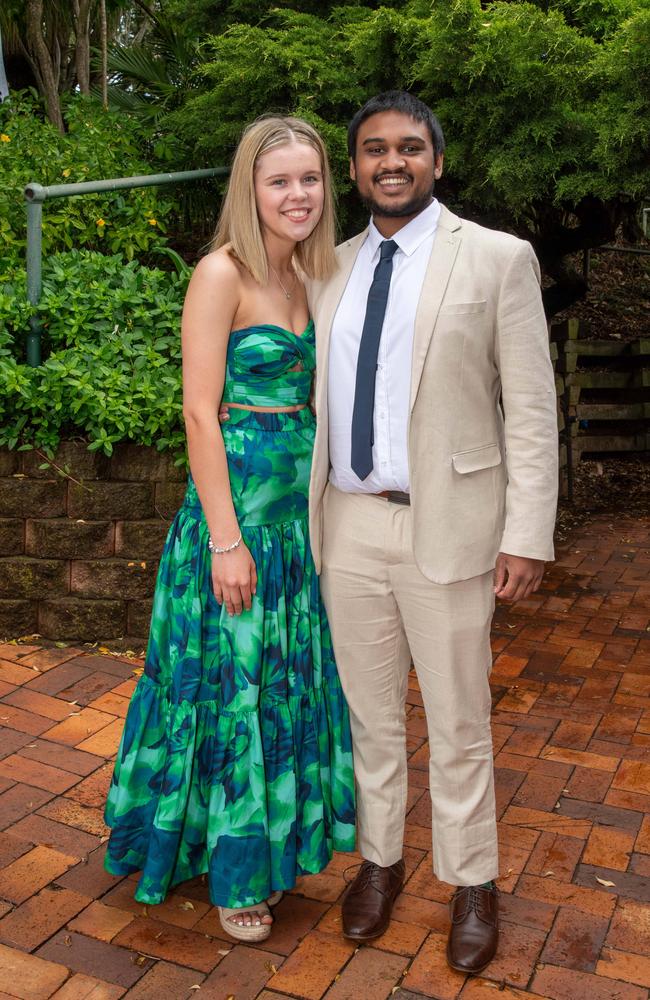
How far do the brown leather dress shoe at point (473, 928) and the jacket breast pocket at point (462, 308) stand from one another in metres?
1.48

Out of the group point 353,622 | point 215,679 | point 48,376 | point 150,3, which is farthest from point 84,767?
point 150,3

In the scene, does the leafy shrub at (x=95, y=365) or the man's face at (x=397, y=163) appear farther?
the leafy shrub at (x=95, y=365)

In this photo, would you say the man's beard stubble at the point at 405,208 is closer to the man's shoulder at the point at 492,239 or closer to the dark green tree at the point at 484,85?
the man's shoulder at the point at 492,239

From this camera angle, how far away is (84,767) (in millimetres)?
3580

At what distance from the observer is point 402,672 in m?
2.79

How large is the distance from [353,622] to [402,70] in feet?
10.6

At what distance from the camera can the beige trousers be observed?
2.59m

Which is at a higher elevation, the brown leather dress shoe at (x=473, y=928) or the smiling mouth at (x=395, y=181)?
the smiling mouth at (x=395, y=181)

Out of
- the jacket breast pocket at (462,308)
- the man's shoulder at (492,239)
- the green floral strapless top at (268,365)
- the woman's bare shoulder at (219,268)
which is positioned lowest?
the green floral strapless top at (268,365)

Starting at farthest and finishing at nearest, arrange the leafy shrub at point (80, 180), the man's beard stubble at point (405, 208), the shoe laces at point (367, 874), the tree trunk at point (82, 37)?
the tree trunk at point (82, 37)
the leafy shrub at point (80, 180)
the shoe laces at point (367, 874)
the man's beard stubble at point (405, 208)

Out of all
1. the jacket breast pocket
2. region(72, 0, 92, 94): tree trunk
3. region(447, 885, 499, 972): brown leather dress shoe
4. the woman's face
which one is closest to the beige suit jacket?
the jacket breast pocket

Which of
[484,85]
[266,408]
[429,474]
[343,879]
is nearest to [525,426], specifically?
[429,474]

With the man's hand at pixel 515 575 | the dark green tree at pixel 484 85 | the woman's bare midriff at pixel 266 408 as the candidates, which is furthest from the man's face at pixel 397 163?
the dark green tree at pixel 484 85

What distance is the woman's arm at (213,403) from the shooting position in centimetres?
253
